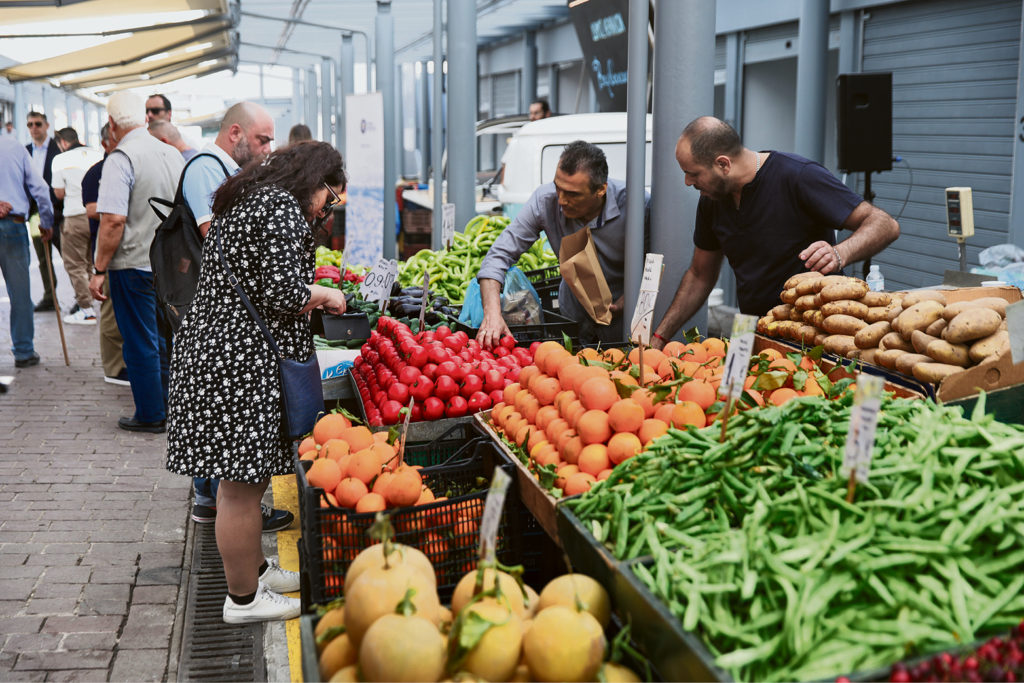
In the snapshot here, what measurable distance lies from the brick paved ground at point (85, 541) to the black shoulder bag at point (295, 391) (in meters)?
1.11

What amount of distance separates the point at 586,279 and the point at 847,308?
147 cm

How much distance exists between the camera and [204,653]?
13.0 feet

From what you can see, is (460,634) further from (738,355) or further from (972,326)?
(972,326)

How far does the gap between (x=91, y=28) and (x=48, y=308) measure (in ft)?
18.1

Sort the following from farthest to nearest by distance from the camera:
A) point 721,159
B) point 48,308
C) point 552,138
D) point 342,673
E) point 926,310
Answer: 1. point 48,308
2. point 552,138
3. point 721,159
4. point 926,310
5. point 342,673

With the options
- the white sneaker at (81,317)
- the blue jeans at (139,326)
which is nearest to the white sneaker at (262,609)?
the blue jeans at (139,326)

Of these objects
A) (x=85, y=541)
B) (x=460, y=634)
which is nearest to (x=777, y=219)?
(x=460, y=634)

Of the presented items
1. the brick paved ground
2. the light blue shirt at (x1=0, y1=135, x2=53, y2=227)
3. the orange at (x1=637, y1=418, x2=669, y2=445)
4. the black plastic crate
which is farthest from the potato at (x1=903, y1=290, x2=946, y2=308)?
the light blue shirt at (x1=0, y1=135, x2=53, y2=227)

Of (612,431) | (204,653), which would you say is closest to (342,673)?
(612,431)

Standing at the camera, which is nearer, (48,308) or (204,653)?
(204,653)

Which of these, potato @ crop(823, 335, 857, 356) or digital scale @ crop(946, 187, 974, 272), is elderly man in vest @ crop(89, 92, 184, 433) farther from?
digital scale @ crop(946, 187, 974, 272)

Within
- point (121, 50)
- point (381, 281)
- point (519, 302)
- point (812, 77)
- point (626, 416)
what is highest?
point (121, 50)

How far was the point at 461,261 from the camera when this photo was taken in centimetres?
755

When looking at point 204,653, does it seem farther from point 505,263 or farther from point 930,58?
point 930,58
